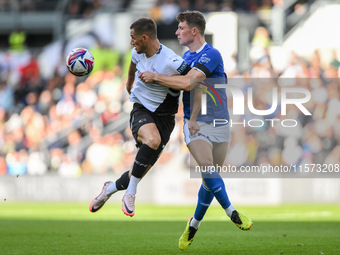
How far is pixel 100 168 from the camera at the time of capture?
20797mm

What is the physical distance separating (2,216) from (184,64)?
333 inches

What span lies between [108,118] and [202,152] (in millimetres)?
12638

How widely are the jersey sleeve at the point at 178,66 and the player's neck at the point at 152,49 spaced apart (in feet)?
0.79

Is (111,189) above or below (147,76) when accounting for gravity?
below

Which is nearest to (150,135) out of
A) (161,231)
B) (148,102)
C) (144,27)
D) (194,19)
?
(148,102)

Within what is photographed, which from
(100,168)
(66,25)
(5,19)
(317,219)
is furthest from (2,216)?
(5,19)

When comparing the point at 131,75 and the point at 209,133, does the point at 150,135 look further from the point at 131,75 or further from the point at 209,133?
the point at 131,75

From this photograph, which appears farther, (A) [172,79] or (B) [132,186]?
(B) [132,186]

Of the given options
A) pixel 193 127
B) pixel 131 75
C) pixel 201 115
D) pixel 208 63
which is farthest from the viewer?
pixel 131 75

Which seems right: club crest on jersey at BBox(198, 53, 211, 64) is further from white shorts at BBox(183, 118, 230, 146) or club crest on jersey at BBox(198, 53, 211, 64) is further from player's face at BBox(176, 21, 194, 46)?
white shorts at BBox(183, 118, 230, 146)

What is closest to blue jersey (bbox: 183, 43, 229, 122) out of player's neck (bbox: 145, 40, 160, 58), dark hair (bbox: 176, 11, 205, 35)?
dark hair (bbox: 176, 11, 205, 35)

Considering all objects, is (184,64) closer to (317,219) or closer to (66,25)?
(317,219)

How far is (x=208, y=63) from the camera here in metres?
9.17

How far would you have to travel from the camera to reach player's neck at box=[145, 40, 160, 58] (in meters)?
9.28
